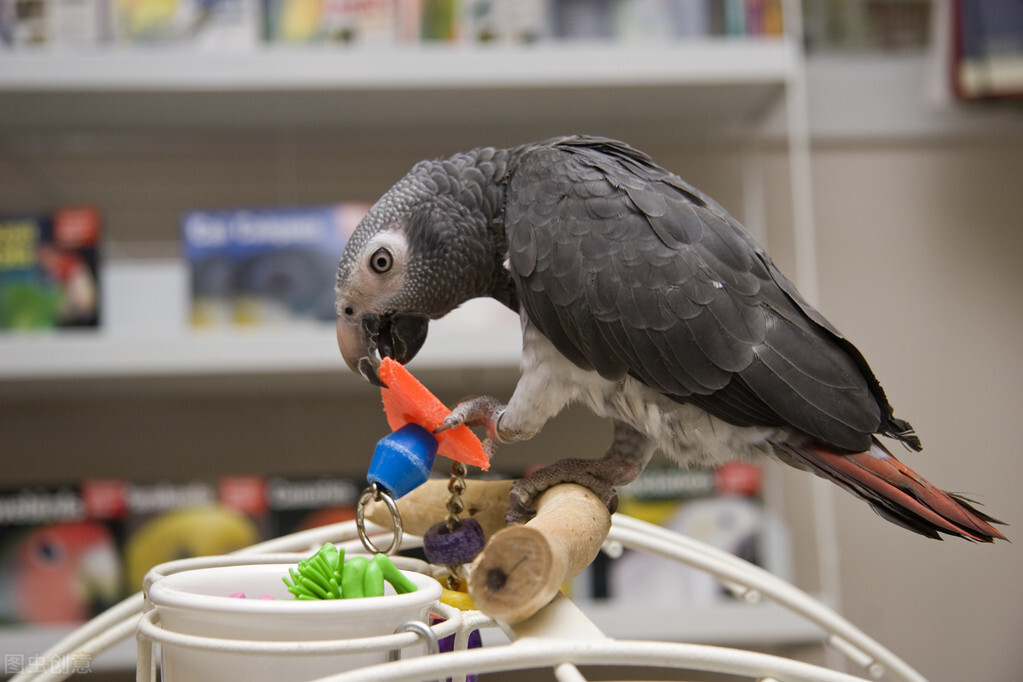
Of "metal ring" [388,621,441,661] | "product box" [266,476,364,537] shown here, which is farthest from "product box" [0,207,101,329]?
"metal ring" [388,621,441,661]

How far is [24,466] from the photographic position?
1.31m

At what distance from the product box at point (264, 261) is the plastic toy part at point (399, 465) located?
2.06ft

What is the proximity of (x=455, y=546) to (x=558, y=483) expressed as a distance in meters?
0.10

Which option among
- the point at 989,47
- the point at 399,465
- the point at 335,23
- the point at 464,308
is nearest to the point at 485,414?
the point at 399,465

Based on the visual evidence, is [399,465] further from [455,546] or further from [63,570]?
[63,570]

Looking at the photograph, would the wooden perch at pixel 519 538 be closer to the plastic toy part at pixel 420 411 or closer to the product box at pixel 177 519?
the plastic toy part at pixel 420 411

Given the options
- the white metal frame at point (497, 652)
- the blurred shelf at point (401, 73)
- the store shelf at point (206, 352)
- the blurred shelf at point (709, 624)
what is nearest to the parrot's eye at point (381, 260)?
the white metal frame at point (497, 652)

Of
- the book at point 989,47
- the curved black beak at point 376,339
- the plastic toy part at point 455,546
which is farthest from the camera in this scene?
the book at point 989,47

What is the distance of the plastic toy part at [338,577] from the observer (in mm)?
417

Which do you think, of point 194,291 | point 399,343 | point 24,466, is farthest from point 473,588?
point 24,466

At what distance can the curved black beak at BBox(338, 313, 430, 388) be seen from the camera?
2.07 feet

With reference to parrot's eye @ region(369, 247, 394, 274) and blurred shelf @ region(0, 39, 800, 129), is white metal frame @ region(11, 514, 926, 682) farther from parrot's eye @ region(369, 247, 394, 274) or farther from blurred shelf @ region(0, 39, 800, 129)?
blurred shelf @ region(0, 39, 800, 129)

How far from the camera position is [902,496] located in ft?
1.58

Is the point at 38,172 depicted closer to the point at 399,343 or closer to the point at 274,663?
the point at 399,343
